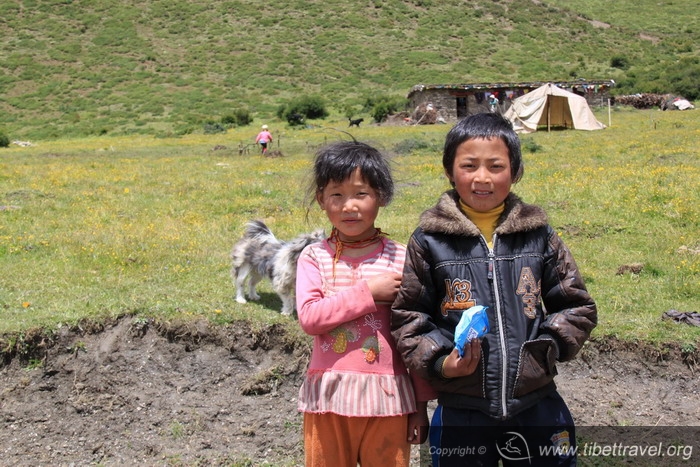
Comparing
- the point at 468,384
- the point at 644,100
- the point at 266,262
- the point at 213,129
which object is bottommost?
the point at 213,129

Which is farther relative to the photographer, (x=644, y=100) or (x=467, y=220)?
(x=644, y=100)

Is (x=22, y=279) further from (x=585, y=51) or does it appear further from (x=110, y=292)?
(x=585, y=51)

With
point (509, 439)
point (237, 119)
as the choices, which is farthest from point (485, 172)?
point (237, 119)

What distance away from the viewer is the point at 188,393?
5730 millimetres

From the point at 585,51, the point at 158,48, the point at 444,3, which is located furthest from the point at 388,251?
the point at 444,3

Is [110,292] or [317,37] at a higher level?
[317,37]

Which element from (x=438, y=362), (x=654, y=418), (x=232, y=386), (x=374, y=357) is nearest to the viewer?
(x=438, y=362)

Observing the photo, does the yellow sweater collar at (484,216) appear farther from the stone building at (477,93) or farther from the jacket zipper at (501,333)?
the stone building at (477,93)

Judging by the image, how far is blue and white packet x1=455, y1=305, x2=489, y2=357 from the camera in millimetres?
2348

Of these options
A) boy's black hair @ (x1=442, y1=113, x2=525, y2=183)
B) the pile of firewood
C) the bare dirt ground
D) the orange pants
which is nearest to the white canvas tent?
the pile of firewood

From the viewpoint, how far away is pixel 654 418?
16.9 ft

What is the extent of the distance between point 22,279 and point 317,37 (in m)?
53.4

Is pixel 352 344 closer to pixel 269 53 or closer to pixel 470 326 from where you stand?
pixel 470 326

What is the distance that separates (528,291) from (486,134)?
2.14 feet
